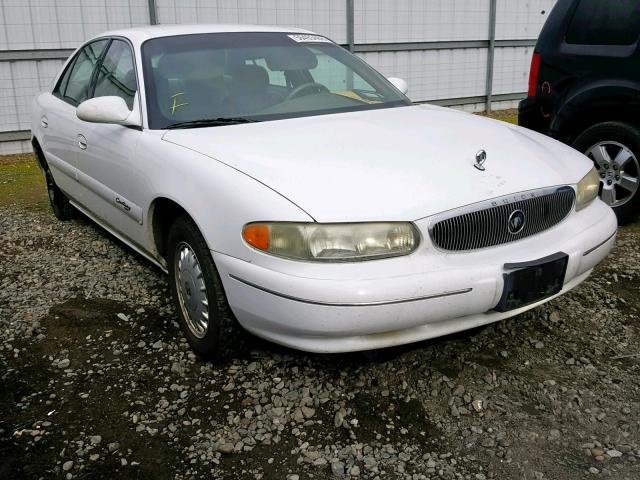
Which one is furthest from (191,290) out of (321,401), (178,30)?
(178,30)

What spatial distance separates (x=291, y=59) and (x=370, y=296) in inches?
81.8

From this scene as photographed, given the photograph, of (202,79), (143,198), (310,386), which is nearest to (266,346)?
(310,386)

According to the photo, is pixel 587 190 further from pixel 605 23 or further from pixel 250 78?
pixel 605 23

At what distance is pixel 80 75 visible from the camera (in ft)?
15.7

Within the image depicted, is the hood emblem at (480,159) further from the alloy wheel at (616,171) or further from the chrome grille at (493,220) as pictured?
the alloy wheel at (616,171)

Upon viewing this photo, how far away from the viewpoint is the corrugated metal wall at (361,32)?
329 inches

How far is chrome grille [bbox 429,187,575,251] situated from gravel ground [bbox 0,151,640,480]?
662 millimetres

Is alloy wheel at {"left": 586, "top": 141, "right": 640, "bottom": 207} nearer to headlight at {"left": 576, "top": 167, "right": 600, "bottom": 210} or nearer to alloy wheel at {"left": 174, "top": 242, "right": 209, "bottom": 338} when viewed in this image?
headlight at {"left": 576, "top": 167, "right": 600, "bottom": 210}

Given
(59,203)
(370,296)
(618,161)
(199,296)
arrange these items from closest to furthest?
1. (370,296)
2. (199,296)
3. (618,161)
4. (59,203)

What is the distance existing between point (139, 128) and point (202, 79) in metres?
0.45

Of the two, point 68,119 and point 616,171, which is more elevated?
point 68,119

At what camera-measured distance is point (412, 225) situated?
8.19 feet

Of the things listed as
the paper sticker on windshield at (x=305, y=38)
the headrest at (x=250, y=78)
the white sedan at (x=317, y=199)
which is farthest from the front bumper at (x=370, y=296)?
the paper sticker on windshield at (x=305, y=38)

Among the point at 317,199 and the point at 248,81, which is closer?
the point at 317,199
